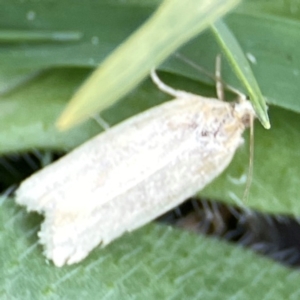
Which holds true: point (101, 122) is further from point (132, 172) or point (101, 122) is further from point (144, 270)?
point (144, 270)

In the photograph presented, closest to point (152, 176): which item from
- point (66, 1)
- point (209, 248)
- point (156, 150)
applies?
point (156, 150)

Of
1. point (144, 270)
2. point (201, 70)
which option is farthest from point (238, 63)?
point (144, 270)

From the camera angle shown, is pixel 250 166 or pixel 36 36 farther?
pixel 250 166

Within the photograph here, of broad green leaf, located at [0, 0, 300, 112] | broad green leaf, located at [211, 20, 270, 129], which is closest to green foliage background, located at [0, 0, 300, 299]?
broad green leaf, located at [0, 0, 300, 112]

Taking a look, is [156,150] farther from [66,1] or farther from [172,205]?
[66,1]

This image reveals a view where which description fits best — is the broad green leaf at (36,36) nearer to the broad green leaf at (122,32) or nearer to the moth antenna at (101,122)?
the broad green leaf at (122,32)

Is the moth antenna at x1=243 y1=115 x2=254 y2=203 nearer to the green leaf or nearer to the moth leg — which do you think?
the moth leg

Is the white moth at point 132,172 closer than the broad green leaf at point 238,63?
No

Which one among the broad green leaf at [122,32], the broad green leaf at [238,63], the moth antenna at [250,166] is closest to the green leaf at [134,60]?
the broad green leaf at [238,63]
